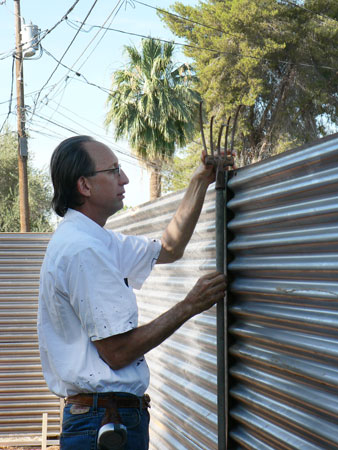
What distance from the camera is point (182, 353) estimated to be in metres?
3.57

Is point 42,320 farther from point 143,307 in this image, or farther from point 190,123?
point 190,123

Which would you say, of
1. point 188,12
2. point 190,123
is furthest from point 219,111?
point 188,12

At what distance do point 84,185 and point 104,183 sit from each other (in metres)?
0.09

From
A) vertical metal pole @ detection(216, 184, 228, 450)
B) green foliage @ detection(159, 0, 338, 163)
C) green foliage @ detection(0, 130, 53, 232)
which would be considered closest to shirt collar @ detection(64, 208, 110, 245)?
vertical metal pole @ detection(216, 184, 228, 450)

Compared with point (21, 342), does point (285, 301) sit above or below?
above

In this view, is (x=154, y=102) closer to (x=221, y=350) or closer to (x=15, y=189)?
(x=15, y=189)

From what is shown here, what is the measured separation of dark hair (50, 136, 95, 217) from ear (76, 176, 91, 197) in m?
0.02

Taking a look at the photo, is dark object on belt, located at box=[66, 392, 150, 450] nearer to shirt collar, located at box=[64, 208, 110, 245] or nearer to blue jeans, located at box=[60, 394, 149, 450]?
blue jeans, located at box=[60, 394, 149, 450]

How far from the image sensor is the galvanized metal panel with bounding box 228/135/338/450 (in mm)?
2064

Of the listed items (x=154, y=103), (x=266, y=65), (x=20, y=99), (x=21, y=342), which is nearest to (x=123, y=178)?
(x=21, y=342)

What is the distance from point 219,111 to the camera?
29609mm

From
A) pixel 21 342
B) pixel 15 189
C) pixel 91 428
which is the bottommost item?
pixel 21 342

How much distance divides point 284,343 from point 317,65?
1185 inches

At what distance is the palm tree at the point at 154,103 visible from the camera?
27.0m
